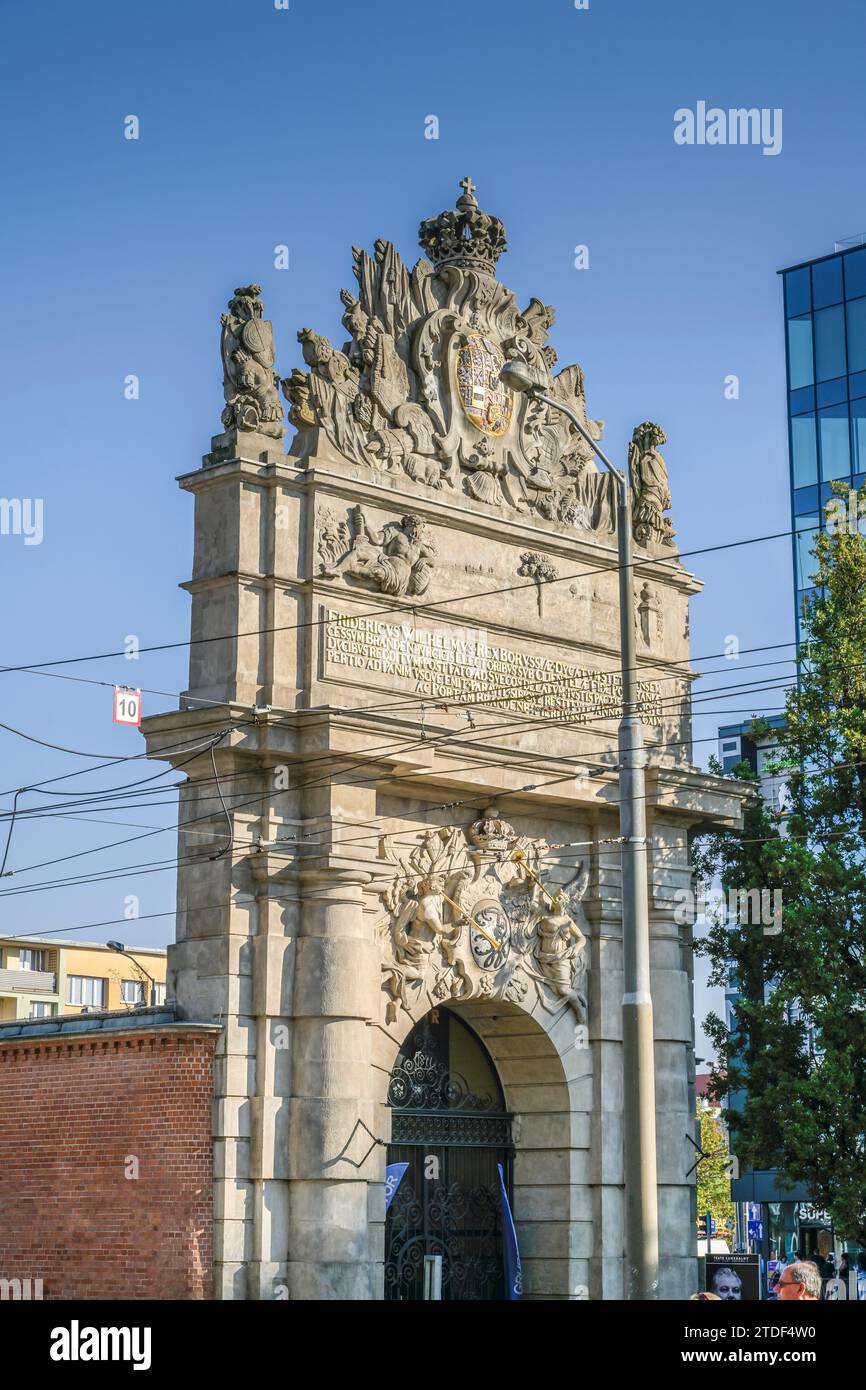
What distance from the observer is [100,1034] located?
21016 mm

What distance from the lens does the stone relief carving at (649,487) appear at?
2662cm

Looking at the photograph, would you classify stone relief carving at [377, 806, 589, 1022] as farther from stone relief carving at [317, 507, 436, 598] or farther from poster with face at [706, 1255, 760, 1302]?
poster with face at [706, 1255, 760, 1302]

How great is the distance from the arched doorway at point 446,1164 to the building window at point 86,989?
52741 millimetres

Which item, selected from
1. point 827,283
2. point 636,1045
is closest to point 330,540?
point 636,1045

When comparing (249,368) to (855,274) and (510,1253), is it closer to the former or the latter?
(510,1253)

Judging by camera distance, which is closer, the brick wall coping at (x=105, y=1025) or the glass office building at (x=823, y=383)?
the brick wall coping at (x=105, y=1025)

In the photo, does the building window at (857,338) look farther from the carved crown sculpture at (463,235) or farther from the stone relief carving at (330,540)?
the stone relief carving at (330,540)

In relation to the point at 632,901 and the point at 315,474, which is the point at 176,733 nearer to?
the point at 315,474

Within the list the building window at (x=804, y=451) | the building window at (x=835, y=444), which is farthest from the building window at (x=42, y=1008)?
the building window at (x=835, y=444)

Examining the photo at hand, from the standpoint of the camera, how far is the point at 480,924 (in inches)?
906

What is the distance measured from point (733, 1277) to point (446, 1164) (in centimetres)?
415
